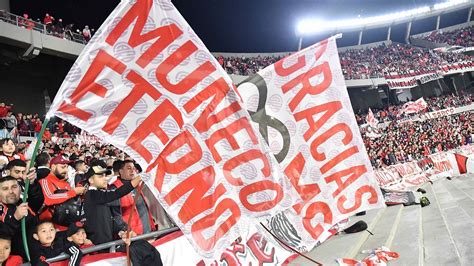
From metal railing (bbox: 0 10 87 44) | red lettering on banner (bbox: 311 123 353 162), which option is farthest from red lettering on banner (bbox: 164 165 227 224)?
metal railing (bbox: 0 10 87 44)

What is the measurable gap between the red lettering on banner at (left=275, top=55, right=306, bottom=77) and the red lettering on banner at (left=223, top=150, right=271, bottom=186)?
0.95m

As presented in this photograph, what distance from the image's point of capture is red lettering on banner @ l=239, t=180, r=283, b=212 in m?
3.37

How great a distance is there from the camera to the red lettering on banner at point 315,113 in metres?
3.93

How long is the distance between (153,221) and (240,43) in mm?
39932

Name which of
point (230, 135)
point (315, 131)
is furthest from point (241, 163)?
point (315, 131)

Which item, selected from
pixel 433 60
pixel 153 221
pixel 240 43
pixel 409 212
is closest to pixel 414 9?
pixel 433 60

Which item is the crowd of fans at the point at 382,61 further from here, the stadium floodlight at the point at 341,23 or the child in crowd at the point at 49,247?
the child in crowd at the point at 49,247

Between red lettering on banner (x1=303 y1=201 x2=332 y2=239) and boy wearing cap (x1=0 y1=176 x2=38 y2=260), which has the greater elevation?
boy wearing cap (x1=0 y1=176 x2=38 y2=260)

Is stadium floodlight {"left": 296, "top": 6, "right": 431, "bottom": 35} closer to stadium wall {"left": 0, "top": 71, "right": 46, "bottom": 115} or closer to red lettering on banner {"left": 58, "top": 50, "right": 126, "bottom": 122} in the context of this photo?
stadium wall {"left": 0, "top": 71, "right": 46, "bottom": 115}

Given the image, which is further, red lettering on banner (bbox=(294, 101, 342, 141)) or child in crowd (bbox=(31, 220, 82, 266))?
red lettering on banner (bbox=(294, 101, 342, 141))

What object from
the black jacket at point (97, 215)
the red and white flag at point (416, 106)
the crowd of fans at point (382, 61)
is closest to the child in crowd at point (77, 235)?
the black jacket at point (97, 215)

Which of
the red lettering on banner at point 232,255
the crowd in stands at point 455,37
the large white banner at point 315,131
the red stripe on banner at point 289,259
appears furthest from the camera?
the crowd in stands at point 455,37

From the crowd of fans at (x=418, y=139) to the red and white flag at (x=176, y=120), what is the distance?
16993mm

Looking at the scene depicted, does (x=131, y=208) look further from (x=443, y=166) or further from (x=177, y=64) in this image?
(x=443, y=166)
